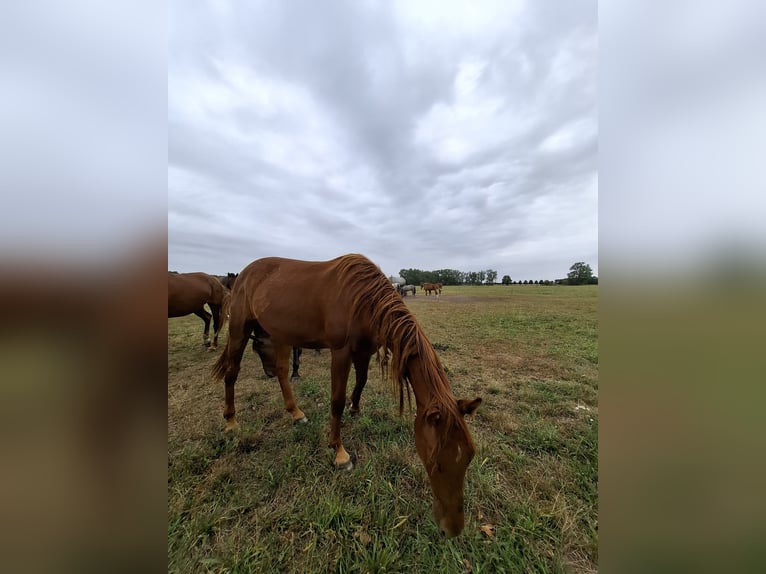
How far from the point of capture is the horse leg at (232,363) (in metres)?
3.00

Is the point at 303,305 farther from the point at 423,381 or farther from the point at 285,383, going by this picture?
the point at 423,381

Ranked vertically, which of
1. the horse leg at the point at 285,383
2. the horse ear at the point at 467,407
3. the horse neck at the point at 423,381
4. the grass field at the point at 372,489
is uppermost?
the horse neck at the point at 423,381

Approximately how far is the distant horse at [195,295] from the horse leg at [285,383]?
402 cm

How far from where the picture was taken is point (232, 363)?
10.3 ft

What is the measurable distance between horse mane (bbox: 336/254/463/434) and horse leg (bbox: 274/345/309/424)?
171 cm

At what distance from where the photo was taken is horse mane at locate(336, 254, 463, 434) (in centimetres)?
181

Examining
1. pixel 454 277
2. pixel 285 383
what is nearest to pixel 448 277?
pixel 454 277

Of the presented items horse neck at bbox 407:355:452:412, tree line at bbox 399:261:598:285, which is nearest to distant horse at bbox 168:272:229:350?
horse neck at bbox 407:355:452:412
